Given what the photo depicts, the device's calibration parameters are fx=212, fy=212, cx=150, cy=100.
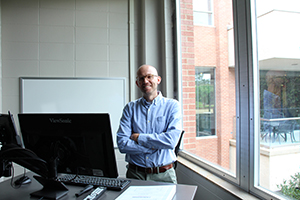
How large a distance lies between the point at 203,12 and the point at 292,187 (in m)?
2.00

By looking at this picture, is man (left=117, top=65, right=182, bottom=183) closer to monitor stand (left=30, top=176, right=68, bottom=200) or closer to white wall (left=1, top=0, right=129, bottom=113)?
monitor stand (left=30, top=176, right=68, bottom=200)

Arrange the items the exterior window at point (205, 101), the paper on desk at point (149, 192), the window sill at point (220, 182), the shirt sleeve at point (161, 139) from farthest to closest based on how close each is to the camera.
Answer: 1. the exterior window at point (205, 101)
2. the shirt sleeve at point (161, 139)
3. the window sill at point (220, 182)
4. the paper on desk at point (149, 192)

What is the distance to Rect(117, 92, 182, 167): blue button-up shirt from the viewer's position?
1771mm

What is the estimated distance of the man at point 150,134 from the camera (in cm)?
178

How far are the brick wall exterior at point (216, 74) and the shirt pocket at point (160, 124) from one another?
0.62 metres

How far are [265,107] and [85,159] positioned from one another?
51.0 inches

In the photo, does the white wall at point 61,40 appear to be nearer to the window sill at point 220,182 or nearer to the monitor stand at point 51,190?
the window sill at point 220,182

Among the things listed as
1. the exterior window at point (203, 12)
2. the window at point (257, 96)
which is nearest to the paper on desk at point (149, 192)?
the window at point (257, 96)

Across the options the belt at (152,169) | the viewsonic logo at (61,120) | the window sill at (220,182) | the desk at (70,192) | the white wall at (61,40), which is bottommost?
the window sill at (220,182)

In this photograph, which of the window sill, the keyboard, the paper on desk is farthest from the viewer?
the window sill

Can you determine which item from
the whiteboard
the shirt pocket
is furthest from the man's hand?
the whiteboard

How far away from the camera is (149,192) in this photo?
122 cm

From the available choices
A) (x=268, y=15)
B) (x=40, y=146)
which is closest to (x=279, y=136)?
(x=268, y=15)

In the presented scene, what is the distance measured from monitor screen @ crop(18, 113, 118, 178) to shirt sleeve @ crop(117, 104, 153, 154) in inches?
22.2
